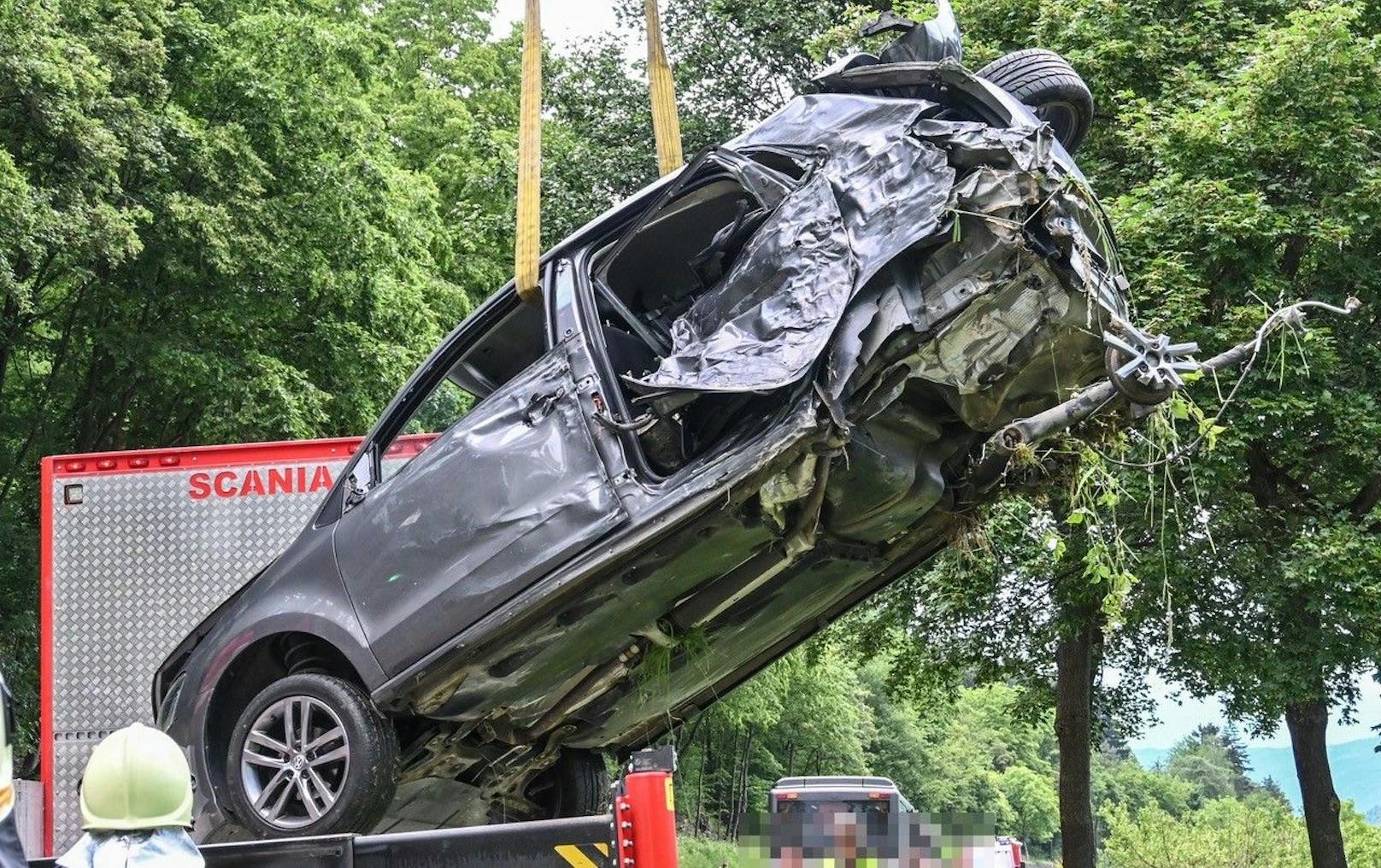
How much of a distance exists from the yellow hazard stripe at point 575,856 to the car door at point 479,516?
1.08 metres

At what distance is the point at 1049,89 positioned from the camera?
5500 millimetres

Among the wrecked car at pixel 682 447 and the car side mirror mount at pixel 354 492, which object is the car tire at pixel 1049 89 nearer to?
the wrecked car at pixel 682 447

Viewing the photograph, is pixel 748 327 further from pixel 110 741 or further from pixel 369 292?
pixel 369 292

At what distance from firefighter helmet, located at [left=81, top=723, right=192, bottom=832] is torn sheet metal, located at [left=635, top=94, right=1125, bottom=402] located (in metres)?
2.11

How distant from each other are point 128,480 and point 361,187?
47.6 feet

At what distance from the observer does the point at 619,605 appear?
16.8 ft

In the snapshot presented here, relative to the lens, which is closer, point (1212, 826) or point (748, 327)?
point (748, 327)

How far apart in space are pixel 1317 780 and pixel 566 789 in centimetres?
1213

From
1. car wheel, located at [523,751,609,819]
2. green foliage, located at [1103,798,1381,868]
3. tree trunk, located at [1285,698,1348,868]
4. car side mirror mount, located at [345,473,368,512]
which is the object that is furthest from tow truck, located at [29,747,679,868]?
green foliage, located at [1103,798,1381,868]

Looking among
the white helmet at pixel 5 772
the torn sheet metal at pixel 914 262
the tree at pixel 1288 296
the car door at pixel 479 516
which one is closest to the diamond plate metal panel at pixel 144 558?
the car door at pixel 479 516

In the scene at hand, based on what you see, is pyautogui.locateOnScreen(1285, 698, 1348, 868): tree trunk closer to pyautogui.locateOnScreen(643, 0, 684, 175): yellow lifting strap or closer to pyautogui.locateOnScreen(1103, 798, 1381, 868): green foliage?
pyautogui.locateOnScreen(1103, 798, 1381, 868): green foliage

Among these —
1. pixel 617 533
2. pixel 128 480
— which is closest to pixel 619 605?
pixel 617 533

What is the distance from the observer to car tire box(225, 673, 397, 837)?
521 cm

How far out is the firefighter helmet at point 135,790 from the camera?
315 cm
